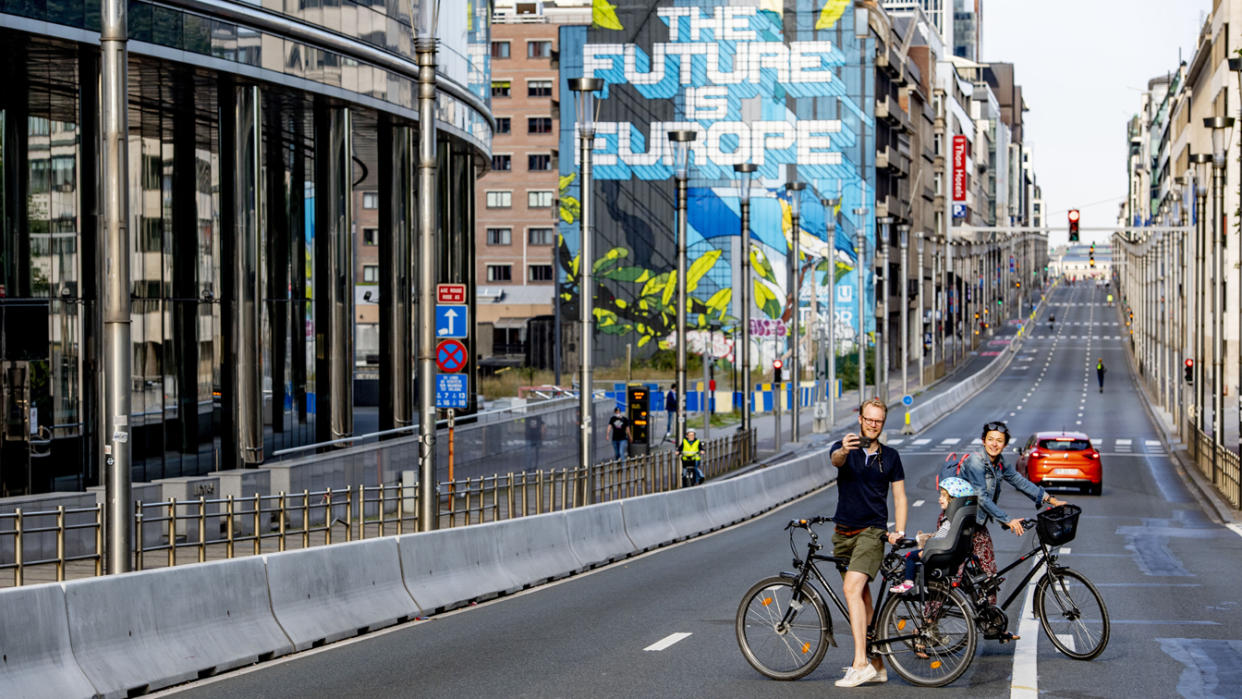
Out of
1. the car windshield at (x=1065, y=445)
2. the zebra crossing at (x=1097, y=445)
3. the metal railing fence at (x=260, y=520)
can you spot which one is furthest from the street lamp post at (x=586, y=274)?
the zebra crossing at (x=1097, y=445)

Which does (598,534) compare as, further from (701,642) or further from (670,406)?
(670,406)

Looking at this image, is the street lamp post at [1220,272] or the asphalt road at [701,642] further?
the street lamp post at [1220,272]

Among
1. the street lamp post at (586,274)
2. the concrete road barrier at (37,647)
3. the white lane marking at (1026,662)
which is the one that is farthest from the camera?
the street lamp post at (586,274)

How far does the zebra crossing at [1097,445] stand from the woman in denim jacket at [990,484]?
4610 cm

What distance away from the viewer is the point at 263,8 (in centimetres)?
3241

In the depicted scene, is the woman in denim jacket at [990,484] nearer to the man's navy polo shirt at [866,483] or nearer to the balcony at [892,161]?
the man's navy polo shirt at [866,483]

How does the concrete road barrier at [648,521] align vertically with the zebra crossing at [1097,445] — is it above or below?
above

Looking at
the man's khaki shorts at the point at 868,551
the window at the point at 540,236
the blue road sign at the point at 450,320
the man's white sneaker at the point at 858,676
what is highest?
the window at the point at 540,236

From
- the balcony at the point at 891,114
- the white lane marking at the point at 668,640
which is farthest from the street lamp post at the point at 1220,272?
the balcony at the point at 891,114

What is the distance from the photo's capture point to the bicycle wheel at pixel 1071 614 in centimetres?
1263

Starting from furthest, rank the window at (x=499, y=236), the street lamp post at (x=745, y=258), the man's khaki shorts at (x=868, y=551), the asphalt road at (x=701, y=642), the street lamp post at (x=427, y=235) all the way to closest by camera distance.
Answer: the window at (x=499, y=236), the street lamp post at (x=745, y=258), the street lamp post at (x=427, y=235), the asphalt road at (x=701, y=642), the man's khaki shorts at (x=868, y=551)

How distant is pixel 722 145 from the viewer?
110 metres

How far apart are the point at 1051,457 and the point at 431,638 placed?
Answer: 27121 millimetres

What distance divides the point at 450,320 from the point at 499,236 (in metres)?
95.5
